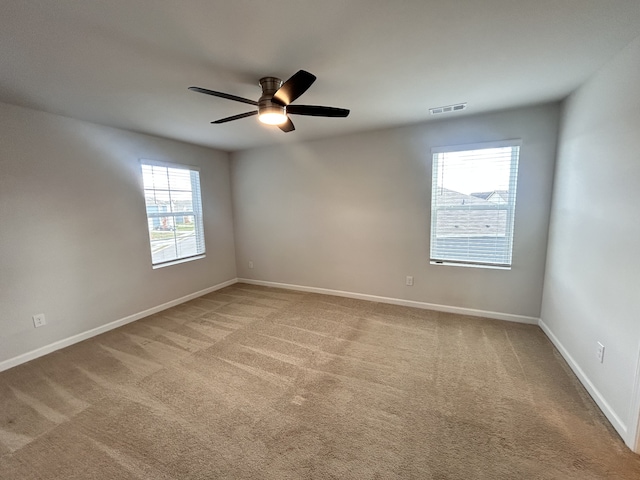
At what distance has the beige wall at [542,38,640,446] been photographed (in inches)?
64.4

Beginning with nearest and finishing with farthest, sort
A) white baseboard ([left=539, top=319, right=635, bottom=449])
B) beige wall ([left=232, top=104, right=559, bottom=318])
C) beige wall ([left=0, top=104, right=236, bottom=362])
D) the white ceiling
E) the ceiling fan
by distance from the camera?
the white ceiling, white baseboard ([left=539, top=319, right=635, bottom=449]), the ceiling fan, beige wall ([left=0, top=104, right=236, bottom=362]), beige wall ([left=232, top=104, right=559, bottom=318])

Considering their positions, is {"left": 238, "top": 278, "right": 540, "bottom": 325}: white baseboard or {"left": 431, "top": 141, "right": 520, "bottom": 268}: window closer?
{"left": 431, "top": 141, "right": 520, "bottom": 268}: window

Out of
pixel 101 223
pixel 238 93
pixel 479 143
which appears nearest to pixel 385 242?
pixel 479 143

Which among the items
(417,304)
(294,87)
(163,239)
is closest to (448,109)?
(294,87)

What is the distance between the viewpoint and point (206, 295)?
4.36m

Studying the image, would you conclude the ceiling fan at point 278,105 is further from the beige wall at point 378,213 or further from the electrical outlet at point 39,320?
the electrical outlet at point 39,320

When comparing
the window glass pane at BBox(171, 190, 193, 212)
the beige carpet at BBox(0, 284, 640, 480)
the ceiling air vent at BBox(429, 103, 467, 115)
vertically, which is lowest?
the beige carpet at BBox(0, 284, 640, 480)

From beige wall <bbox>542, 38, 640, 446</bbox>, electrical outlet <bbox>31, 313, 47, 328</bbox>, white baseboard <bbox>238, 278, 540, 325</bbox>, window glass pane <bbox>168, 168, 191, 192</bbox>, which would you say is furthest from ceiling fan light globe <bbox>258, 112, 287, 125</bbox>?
electrical outlet <bbox>31, 313, 47, 328</bbox>

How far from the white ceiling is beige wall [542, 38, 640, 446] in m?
0.27

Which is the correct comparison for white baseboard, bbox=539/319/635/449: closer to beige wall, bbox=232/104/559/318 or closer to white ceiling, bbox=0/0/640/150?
beige wall, bbox=232/104/559/318

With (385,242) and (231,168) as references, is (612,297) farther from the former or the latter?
(231,168)

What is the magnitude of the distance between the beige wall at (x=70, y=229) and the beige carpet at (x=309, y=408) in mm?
439

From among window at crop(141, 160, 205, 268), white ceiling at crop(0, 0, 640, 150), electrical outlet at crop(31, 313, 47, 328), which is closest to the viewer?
white ceiling at crop(0, 0, 640, 150)

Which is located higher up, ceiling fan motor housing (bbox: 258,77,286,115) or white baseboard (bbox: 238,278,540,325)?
Answer: ceiling fan motor housing (bbox: 258,77,286,115)
